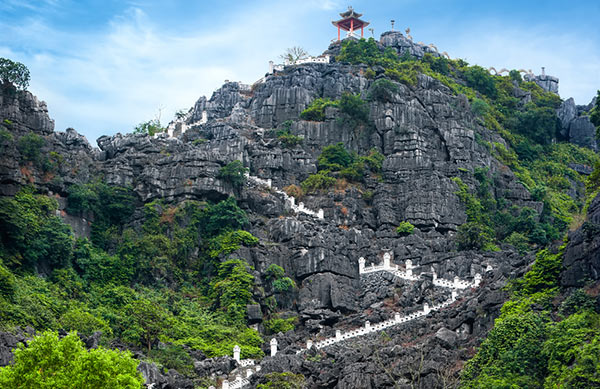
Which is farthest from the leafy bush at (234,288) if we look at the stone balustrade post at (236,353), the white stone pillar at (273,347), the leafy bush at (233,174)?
the leafy bush at (233,174)

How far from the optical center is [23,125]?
77375 mm

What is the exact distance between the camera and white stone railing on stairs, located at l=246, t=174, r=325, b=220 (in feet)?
257

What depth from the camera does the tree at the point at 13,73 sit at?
77562mm

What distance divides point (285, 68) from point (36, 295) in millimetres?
52330

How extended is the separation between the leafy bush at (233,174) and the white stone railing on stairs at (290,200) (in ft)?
12.3

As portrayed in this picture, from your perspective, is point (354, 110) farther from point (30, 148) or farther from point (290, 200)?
point (30, 148)

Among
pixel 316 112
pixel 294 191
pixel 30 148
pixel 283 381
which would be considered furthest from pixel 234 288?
pixel 316 112

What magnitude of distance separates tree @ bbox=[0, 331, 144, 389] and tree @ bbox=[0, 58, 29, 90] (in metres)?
46.1

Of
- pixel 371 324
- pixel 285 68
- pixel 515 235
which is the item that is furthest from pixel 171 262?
Result: pixel 285 68

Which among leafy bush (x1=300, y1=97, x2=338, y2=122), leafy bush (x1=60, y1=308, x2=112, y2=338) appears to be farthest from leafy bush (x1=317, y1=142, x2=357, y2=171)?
leafy bush (x1=60, y1=308, x2=112, y2=338)

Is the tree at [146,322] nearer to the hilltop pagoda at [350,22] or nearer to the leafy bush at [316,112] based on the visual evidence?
the leafy bush at [316,112]

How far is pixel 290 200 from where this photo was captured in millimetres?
79812

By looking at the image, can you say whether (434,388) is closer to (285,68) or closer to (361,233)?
(361,233)

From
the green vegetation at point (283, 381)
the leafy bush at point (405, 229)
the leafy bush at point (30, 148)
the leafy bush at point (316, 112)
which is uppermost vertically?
the leafy bush at point (316, 112)
